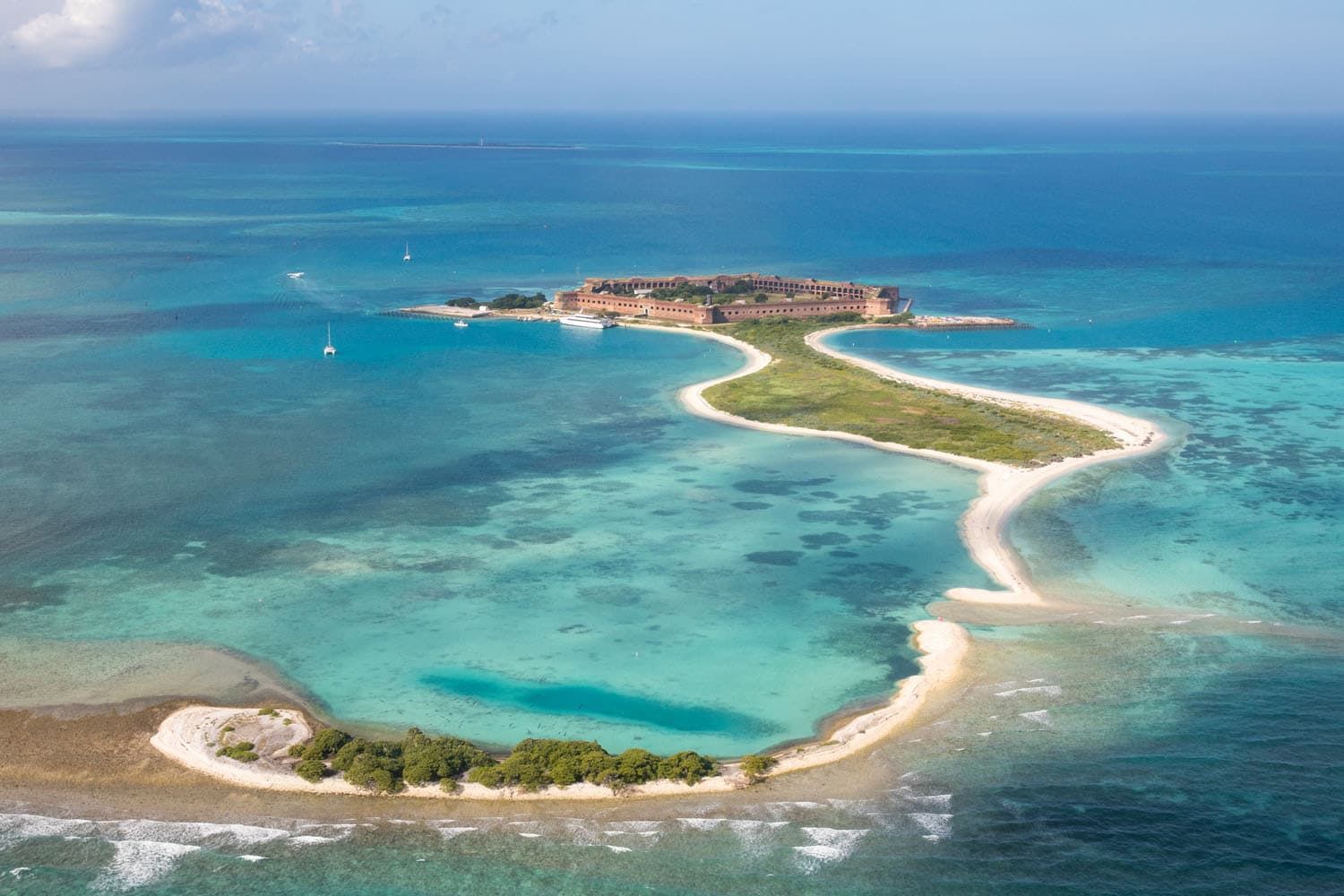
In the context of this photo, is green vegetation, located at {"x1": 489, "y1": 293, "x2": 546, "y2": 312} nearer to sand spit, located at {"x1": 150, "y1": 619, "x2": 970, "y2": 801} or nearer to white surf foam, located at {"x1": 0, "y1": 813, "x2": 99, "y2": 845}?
sand spit, located at {"x1": 150, "y1": 619, "x2": 970, "y2": 801}

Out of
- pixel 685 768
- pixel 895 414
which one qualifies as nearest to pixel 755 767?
pixel 685 768

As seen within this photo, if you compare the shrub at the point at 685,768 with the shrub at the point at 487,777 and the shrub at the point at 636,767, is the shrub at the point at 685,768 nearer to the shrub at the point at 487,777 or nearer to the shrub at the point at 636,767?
the shrub at the point at 636,767

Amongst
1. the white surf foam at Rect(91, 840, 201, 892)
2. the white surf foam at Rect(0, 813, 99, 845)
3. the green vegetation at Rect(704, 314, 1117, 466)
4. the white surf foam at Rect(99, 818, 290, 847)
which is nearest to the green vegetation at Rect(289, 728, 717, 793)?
the white surf foam at Rect(99, 818, 290, 847)

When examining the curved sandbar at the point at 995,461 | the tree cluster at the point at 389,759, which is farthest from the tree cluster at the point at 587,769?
the curved sandbar at the point at 995,461

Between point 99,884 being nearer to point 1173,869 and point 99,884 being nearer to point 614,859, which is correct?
point 614,859

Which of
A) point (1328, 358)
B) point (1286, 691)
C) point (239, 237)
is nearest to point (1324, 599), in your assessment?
point (1286, 691)

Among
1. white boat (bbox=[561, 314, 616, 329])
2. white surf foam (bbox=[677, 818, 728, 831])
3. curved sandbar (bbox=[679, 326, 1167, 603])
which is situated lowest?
white surf foam (bbox=[677, 818, 728, 831])
